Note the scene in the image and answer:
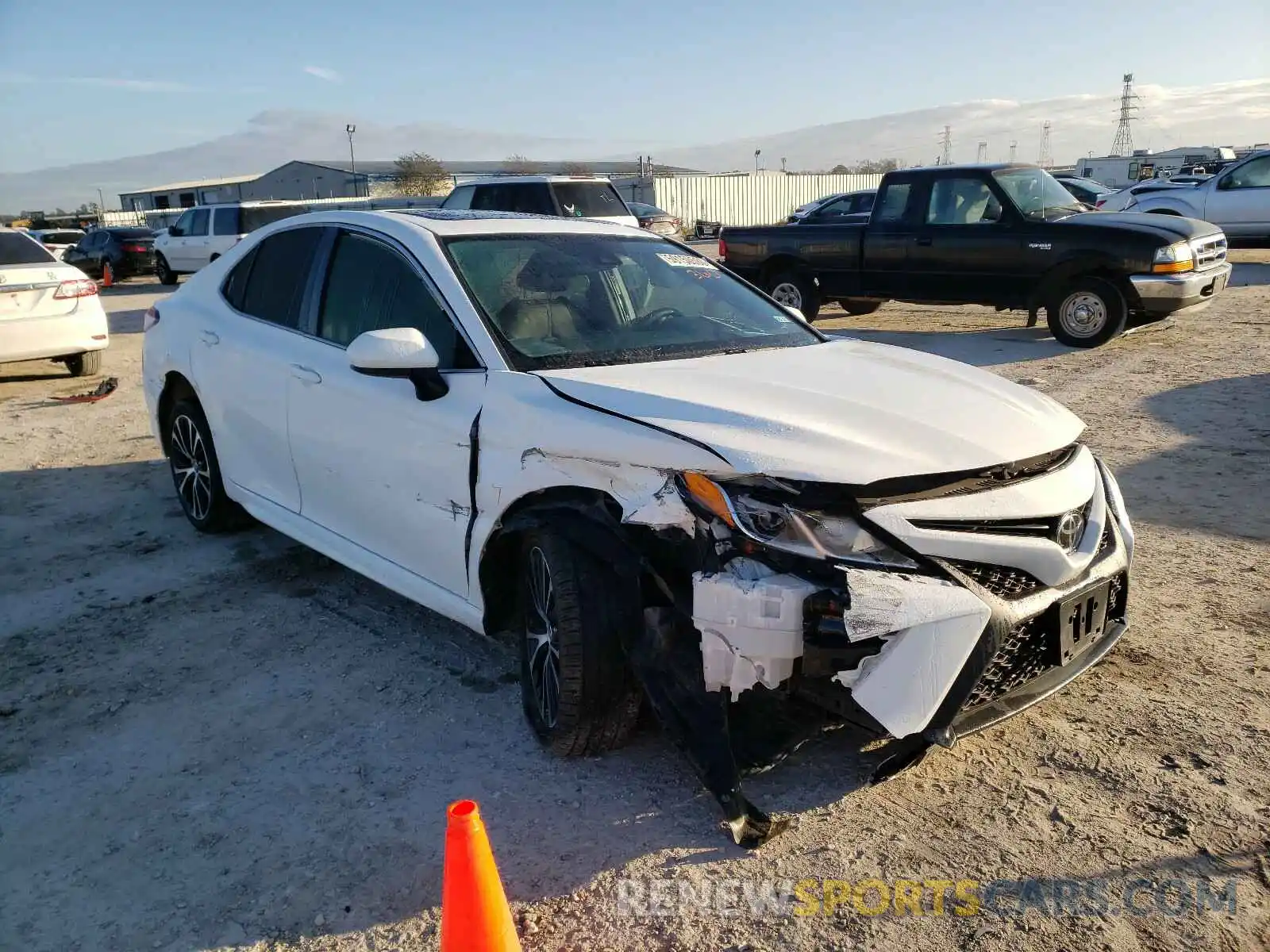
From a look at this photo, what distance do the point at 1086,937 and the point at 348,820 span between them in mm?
2023

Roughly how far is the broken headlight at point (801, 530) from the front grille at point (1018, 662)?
1.43 feet

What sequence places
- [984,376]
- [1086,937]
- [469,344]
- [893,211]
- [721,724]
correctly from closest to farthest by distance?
[1086,937] → [721,724] → [469,344] → [984,376] → [893,211]

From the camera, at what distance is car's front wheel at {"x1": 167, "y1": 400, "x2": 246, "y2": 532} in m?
5.33

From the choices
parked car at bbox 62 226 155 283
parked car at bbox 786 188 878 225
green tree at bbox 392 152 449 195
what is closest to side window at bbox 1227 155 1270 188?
parked car at bbox 786 188 878 225

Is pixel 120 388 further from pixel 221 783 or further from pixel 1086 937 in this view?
pixel 1086 937

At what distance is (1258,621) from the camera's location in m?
4.07

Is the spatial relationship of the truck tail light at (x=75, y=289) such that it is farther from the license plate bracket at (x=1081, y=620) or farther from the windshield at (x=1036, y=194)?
the license plate bracket at (x=1081, y=620)

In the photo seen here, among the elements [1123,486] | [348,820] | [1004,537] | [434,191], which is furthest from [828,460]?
[434,191]

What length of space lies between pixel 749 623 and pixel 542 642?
92 cm

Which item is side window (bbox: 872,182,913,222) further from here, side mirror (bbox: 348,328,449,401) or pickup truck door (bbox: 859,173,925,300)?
side mirror (bbox: 348,328,449,401)

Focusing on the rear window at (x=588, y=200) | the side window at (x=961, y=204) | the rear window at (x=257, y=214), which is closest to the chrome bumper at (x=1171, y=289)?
the side window at (x=961, y=204)

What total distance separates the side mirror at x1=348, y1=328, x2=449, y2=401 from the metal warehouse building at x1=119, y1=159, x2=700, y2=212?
55.8 metres

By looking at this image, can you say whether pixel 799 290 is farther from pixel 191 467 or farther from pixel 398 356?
pixel 398 356

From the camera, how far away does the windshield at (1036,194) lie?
10695mm
